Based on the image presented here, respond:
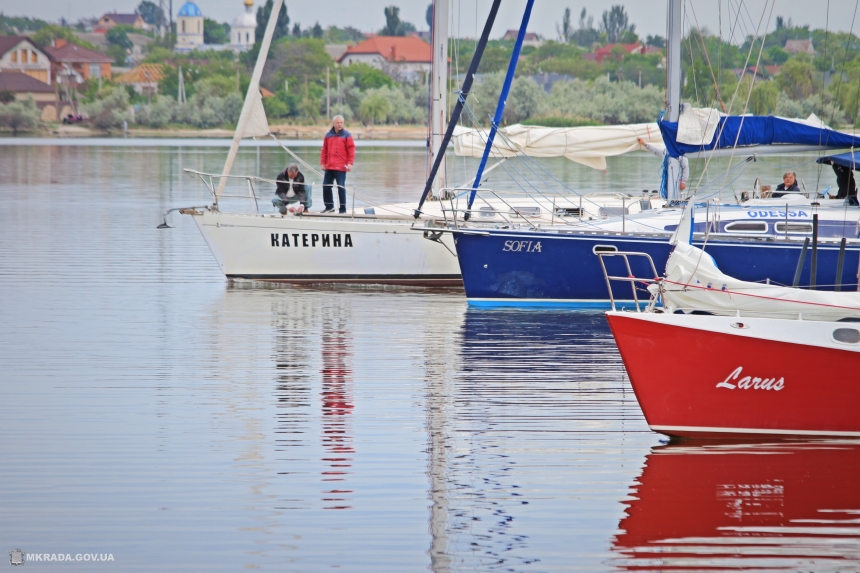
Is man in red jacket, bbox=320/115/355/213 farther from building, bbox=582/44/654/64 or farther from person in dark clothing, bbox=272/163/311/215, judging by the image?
building, bbox=582/44/654/64

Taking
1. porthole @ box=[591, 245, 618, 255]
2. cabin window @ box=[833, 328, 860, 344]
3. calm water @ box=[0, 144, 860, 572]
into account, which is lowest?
calm water @ box=[0, 144, 860, 572]

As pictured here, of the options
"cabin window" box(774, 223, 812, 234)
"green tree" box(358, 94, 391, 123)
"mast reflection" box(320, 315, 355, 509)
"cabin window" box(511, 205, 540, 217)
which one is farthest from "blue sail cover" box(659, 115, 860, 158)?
"green tree" box(358, 94, 391, 123)

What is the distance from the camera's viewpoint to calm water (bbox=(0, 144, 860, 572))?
22.7 feet

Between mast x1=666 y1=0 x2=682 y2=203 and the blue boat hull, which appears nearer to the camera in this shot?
the blue boat hull

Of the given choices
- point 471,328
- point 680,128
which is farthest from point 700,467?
point 680,128

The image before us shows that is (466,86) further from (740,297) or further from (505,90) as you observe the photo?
(740,297)

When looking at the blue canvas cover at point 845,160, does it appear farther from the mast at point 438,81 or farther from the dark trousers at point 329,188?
the dark trousers at point 329,188

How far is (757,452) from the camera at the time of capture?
865cm

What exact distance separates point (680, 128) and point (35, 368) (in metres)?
8.70

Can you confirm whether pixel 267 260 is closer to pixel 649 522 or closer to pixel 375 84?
pixel 649 522

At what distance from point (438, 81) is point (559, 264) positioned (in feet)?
14.2

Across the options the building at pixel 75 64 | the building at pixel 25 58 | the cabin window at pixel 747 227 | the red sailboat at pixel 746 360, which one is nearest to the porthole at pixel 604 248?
the cabin window at pixel 747 227

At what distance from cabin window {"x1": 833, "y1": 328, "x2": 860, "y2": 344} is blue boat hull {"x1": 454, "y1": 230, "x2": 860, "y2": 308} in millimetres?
5950

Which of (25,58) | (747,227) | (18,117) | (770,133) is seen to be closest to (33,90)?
(25,58)
